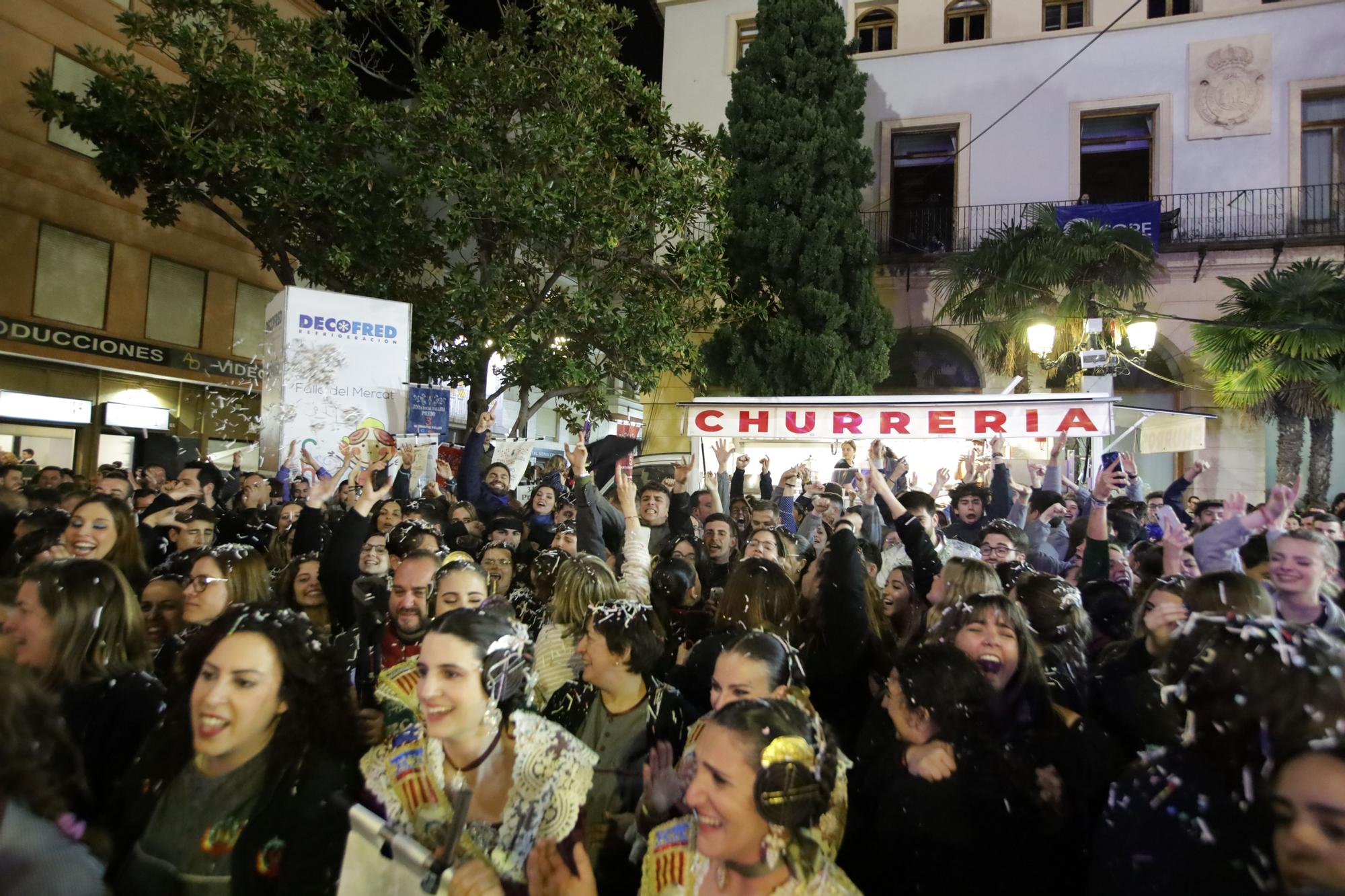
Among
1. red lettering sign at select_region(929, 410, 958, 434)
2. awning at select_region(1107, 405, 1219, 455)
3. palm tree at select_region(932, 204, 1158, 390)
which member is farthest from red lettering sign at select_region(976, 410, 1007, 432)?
palm tree at select_region(932, 204, 1158, 390)

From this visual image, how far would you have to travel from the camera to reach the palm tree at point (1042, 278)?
520 inches

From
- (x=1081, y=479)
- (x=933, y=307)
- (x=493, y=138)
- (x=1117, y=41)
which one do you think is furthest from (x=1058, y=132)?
(x=493, y=138)

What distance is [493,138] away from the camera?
11.1 metres

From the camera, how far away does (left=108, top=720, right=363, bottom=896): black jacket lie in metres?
1.96

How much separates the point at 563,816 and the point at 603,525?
12.6 feet

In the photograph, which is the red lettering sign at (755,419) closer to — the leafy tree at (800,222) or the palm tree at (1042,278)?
the leafy tree at (800,222)

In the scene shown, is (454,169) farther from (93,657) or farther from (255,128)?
(93,657)

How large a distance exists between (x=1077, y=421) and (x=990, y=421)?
3.01ft

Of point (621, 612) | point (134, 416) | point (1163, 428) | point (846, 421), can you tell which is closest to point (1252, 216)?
point (1163, 428)

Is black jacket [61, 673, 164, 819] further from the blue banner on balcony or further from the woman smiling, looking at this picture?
the blue banner on balcony

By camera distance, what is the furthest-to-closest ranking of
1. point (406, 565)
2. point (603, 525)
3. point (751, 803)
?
point (603, 525), point (406, 565), point (751, 803)

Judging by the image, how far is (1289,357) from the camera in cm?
1194

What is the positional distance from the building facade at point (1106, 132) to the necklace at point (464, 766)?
1583cm

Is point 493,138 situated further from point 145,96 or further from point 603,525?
point 603,525
